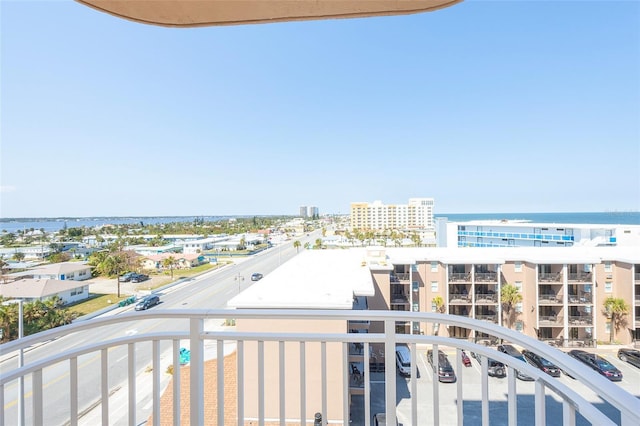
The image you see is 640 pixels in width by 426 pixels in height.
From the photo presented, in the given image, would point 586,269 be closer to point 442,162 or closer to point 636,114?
point 636,114

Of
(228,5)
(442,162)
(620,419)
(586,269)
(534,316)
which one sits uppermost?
(442,162)

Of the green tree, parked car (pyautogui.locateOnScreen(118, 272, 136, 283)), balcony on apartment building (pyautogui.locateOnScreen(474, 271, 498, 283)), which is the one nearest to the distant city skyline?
the green tree

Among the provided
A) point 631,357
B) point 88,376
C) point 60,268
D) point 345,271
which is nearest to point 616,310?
point 631,357

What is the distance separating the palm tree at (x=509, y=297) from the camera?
7383mm

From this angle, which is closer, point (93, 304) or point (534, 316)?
point (93, 304)

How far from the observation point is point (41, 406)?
0.89 meters

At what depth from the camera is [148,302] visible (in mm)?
2182

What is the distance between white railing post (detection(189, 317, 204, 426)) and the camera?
1.01m

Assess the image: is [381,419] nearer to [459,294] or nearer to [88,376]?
[88,376]

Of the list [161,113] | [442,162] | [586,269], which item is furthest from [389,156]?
[161,113]

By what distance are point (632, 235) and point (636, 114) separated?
26.2 feet

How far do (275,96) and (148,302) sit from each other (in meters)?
4.20

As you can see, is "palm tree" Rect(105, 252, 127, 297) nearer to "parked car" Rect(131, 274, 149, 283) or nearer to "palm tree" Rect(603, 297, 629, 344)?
"parked car" Rect(131, 274, 149, 283)

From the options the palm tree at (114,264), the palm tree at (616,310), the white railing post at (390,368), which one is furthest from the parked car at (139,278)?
the palm tree at (616,310)
